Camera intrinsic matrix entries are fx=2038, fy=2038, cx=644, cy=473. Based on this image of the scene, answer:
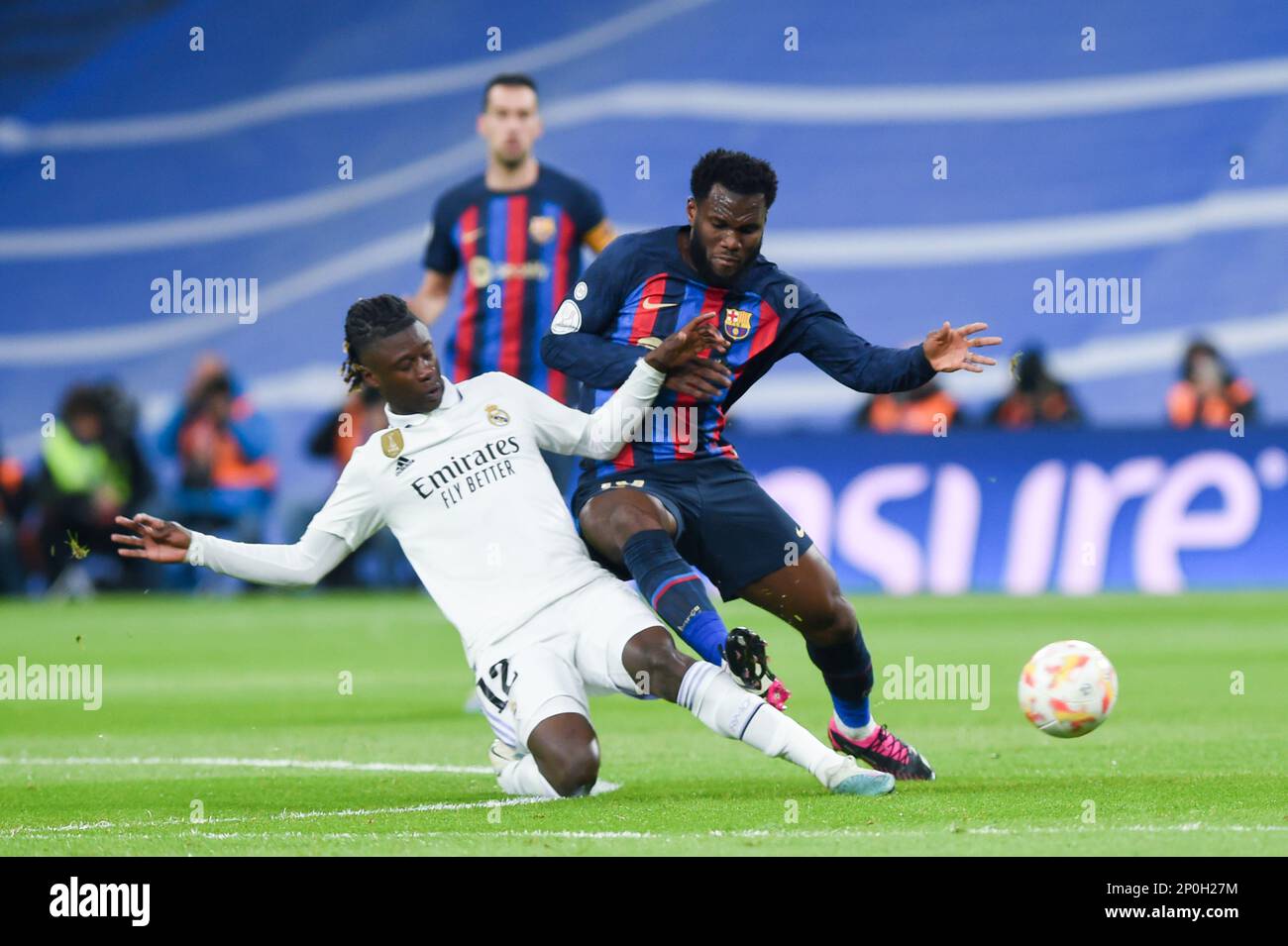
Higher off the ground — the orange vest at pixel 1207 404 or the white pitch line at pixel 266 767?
the orange vest at pixel 1207 404

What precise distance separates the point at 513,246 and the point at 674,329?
107 inches

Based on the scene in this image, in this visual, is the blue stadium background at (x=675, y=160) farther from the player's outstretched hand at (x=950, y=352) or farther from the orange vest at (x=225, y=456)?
the player's outstretched hand at (x=950, y=352)

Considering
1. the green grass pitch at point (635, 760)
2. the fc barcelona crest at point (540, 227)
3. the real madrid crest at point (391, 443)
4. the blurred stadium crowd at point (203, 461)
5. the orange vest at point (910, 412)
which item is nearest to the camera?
the green grass pitch at point (635, 760)

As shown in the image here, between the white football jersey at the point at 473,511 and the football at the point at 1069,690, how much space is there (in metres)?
1.50

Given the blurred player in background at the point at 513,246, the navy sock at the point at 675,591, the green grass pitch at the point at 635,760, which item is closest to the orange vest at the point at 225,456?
the green grass pitch at the point at 635,760

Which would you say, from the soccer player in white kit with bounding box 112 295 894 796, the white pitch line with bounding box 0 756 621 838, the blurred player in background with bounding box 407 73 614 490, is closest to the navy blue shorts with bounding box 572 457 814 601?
the soccer player in white kit with bounding box 112 295 894 796

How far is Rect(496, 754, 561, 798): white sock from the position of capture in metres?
6.48

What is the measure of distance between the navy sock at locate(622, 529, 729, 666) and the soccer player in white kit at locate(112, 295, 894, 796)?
90mm

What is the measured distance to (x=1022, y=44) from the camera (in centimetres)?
2312

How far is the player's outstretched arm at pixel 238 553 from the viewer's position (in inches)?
251

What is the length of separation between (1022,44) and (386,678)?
1428cm

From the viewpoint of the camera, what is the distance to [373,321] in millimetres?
6629

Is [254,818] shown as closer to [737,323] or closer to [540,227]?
[737,323]

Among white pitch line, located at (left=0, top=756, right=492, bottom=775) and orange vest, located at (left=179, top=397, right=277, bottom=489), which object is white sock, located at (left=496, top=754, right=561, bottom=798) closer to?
white pitch line, located at (left=0, top=756, right=492, bottom=775)
